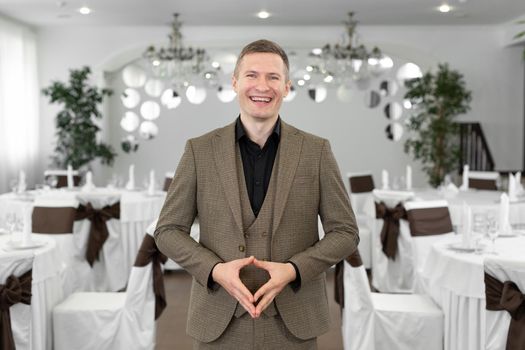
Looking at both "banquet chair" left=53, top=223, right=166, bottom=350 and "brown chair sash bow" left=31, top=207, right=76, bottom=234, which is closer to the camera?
"banquet chair" left=53, top=223, right=166, bottom=350

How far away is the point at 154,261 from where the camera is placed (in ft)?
12.9

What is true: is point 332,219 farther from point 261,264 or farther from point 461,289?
point 461,289

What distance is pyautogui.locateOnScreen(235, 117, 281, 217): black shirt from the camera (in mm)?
1748

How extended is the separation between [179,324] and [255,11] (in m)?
5.35

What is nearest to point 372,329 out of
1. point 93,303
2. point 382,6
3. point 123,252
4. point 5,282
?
point 93,303

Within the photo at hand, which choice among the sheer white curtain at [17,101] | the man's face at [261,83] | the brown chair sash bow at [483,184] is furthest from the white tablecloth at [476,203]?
the sheer white curtain at [17,101]

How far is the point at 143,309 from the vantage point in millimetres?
3961

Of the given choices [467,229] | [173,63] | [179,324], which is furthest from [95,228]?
[173,63]

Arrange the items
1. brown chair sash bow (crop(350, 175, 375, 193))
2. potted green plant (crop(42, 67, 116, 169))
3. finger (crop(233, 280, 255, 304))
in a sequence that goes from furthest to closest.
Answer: potted green plant (crop(42, 67, 116, 169)) < brown chair sash bow (crop(350, 175, 375, 193)) < finger (crop(233, 280, 255, 304))

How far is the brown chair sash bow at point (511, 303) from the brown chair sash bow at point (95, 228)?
145 inches

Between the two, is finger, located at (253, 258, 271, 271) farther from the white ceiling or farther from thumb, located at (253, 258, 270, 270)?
the white ceiling

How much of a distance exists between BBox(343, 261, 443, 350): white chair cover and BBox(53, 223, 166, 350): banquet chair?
43.8 inches

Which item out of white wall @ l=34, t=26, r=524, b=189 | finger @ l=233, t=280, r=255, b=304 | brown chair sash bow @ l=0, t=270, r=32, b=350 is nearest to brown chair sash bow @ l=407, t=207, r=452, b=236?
brown chair sash bow @ l=0, t=270, r=32, b=350

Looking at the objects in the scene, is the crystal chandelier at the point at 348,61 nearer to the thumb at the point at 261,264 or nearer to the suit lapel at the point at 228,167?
the suit lapel at the point at 228,167
